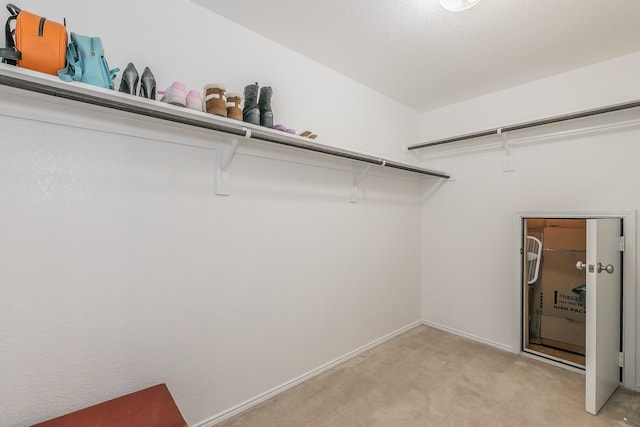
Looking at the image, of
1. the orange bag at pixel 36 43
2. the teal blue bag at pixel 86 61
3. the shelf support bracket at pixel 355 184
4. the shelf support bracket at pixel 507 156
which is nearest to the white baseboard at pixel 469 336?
the shelf support bracket at pixel 507 156

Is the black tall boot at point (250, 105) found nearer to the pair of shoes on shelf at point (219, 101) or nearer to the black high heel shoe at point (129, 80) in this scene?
the pair of shoes on shelf at point (219, 101)

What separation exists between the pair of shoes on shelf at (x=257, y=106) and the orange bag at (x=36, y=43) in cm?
85

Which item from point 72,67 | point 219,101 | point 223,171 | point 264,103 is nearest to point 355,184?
point 264,103

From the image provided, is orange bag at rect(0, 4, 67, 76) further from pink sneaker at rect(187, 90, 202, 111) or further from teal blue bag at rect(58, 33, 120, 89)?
pink sneaker at rect(187, 90, 202, 111)

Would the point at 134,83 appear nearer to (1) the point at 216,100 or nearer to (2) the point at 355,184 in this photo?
(1) the point at 216,100

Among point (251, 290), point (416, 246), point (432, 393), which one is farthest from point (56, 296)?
point (416, 246)

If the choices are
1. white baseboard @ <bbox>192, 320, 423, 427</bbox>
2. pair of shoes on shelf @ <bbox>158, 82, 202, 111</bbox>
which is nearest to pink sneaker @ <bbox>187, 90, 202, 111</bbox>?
pair of shoes on shelf @ <bbox>158, 82, 202, 111</bbox>

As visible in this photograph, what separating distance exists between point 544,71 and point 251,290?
3.07 metres

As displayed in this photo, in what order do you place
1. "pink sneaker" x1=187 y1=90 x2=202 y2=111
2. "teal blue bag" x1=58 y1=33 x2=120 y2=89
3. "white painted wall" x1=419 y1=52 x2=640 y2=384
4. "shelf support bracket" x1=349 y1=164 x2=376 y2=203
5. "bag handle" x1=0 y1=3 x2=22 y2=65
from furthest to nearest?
"shelf support bracket" x1=349 y1=164 x2=376 y2=203 < "white painted wall" x1=419 y1=52 x2=640 y2=384 < "pink sneaker" x1=187 y1=90 x2=202 y2=111 < "teal blue bag" x1=58 y1=33 x2=120 y2=89 < "bag handle" x1=0 y1=3 x2=22 y2=65

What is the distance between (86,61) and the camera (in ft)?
3.97

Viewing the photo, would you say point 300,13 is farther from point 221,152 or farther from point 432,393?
point 432,393

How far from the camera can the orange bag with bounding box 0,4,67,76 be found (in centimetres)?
108

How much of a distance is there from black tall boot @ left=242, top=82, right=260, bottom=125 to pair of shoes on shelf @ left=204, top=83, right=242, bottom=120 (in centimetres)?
12

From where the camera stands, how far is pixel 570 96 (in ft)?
8.14
